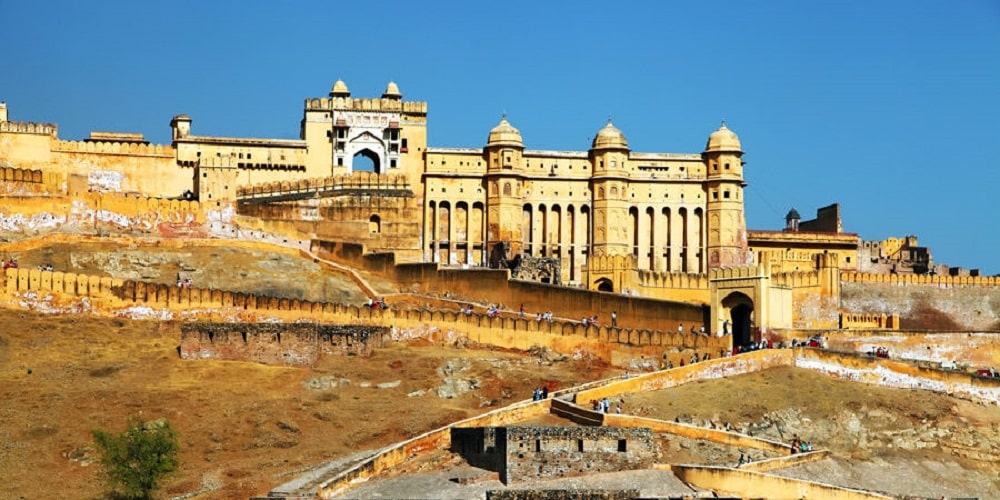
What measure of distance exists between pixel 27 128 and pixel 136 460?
34994 mm

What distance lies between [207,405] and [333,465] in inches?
301

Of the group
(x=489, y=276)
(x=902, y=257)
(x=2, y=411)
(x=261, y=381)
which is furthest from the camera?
(x=902, y=257)

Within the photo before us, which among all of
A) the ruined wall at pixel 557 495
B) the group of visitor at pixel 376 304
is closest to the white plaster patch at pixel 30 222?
the group of visitor at pixel 376 304

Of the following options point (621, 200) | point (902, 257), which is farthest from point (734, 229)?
point (902, 257)

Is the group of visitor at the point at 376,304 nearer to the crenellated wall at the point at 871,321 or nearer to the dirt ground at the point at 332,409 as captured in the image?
the dirt ground at the point at 332,409

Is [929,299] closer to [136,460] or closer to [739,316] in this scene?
[739,316]

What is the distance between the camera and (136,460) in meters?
42.3

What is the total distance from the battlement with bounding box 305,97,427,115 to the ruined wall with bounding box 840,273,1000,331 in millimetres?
22000

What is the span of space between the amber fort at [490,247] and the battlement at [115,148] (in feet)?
0.33

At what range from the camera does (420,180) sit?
77500 millimetres

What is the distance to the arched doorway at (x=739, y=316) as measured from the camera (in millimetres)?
61875

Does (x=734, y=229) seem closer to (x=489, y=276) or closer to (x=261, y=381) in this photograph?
(x=489, y=276)

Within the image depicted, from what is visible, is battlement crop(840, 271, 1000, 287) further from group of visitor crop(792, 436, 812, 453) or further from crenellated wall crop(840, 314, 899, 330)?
group of visitor crop(792, 436, 812, 453)

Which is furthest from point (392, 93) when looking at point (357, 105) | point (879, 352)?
point (879, 352)
